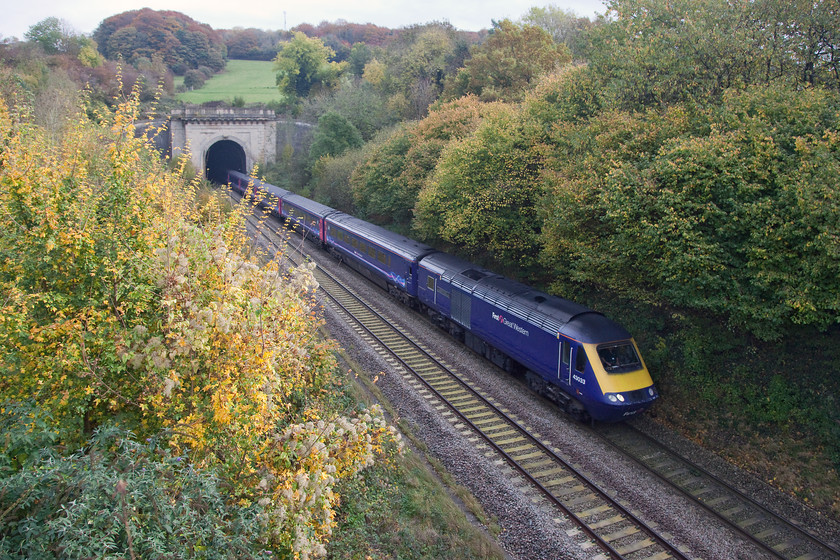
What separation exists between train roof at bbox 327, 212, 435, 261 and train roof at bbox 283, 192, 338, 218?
1604 mm

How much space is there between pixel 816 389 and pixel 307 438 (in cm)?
1325

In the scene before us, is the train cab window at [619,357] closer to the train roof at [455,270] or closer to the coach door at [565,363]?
the coach door at [565,363]

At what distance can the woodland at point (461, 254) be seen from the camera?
6.21m

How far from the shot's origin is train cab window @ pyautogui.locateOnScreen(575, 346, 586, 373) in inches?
548

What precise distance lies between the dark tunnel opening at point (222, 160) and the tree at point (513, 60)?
3477 cm

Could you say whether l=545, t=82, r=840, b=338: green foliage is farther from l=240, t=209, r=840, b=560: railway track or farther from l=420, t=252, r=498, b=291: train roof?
l=420, t=252, r=498, b=291: train roof

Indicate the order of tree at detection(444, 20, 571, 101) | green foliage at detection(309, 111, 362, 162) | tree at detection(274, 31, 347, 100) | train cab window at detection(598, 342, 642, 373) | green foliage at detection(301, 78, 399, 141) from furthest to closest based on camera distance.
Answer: tree at detection(274, 31, 347, 100) → green foliage at detection(301, 78, 399, 141) → green foliage at detection(309, 111, 362, 162) → tree at detection(444, 20, 571, 101) → train cab window at detection(598, 342, 642, 373)

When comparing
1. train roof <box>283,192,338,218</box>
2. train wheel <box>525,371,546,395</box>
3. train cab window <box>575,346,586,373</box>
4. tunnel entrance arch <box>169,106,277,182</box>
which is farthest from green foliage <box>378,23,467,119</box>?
train cab window <box>575,346,586,373</box>

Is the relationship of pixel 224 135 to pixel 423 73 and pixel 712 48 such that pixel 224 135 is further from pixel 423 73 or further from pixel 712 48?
pixel 712 48

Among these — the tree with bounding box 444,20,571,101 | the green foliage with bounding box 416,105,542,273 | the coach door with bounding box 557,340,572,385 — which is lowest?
the coach door with bounding box 557,340,572,385

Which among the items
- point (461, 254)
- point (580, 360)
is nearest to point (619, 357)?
point (580, 360)

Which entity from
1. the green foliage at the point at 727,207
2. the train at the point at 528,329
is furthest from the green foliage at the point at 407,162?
the green foliage at the point at 727,207

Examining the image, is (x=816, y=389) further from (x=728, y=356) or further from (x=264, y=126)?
(x=264, y=126)

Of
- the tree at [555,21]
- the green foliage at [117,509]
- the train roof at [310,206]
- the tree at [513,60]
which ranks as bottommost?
the train roof at [310,206]
